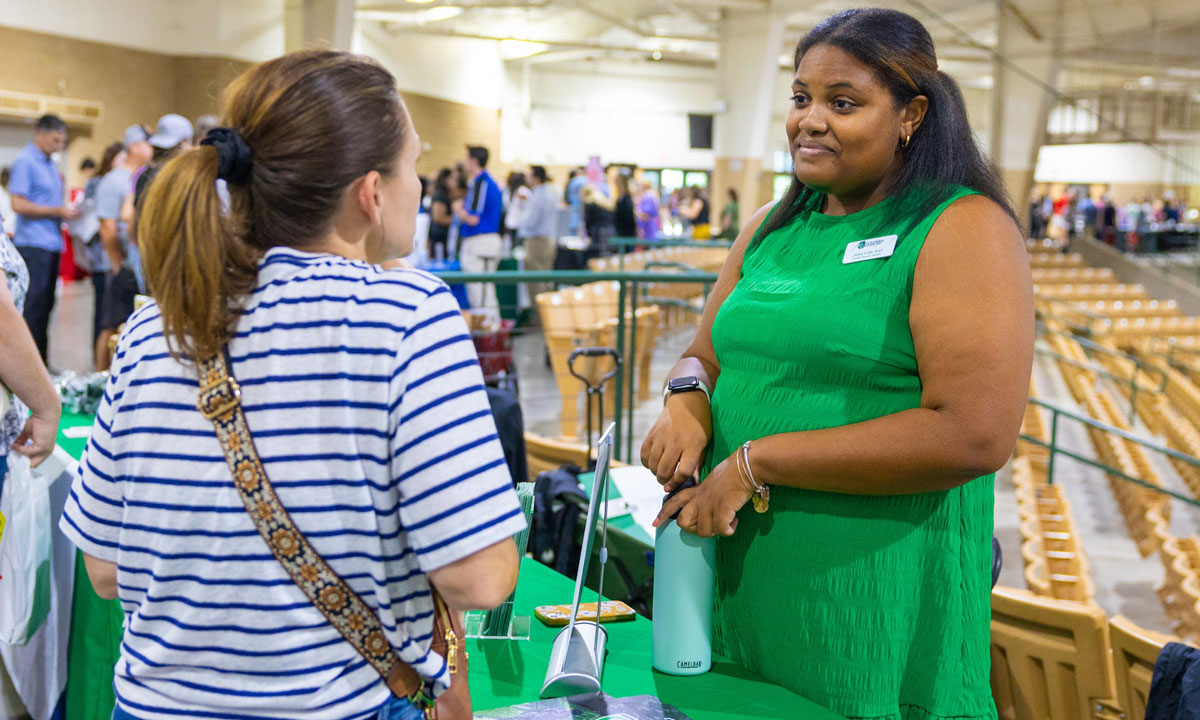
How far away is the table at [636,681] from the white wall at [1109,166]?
30.2m

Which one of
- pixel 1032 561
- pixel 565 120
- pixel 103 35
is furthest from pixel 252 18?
pixel 1032 561

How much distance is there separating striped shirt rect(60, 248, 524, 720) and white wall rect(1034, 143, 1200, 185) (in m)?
30.8

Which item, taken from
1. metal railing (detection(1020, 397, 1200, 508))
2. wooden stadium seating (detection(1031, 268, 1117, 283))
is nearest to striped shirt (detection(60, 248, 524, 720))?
metal railing (detection(1020, 397, 1200, 508))

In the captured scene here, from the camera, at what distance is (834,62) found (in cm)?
134

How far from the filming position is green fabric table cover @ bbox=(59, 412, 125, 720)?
226cm

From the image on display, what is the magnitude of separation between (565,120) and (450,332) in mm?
23691

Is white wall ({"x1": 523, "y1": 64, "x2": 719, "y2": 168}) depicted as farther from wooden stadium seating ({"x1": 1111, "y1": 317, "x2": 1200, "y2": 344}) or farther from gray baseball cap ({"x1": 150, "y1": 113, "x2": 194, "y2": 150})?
gray baseball cap ({"x1": 150, "y1": 113, "x2": 194, "y2": 150})

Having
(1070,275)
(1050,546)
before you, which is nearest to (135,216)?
(1050,546)

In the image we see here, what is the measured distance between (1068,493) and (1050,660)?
6.25 m

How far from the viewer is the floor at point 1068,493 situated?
18.7ft

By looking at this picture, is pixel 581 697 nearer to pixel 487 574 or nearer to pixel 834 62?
pixel 487 574

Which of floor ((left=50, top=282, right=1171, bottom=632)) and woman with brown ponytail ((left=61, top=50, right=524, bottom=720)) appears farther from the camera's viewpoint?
floor ((left=50, top=282, right=1171, bottom=632))

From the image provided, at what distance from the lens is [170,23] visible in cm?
1428

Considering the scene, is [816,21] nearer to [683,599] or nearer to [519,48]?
[519,48]
